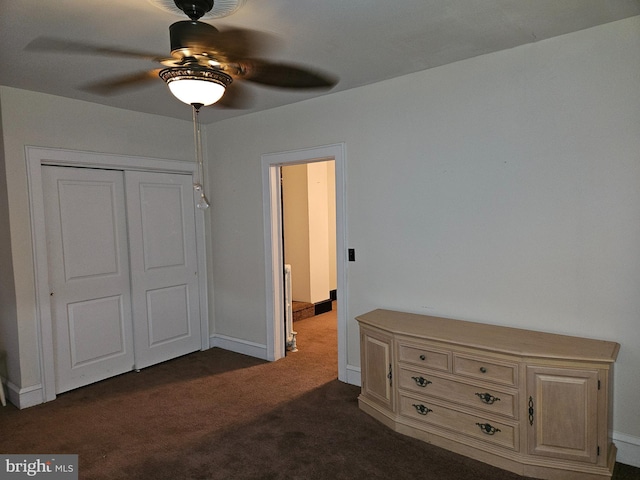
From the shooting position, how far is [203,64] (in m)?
1.92

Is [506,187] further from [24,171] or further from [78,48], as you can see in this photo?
[24,171]

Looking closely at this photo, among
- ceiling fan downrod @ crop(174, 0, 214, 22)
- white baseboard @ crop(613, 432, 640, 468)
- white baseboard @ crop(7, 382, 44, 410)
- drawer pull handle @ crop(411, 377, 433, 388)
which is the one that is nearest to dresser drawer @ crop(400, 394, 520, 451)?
drawer pull handle @ crop(411, 377, 433, 388)

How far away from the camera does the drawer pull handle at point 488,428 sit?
235 centimetres

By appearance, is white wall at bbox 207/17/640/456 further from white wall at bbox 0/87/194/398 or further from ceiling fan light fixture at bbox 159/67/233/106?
white wall at bbox 0/87/194/398

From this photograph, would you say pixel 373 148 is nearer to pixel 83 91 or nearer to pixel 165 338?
pixel 83 91

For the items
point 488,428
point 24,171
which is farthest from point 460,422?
point 24,171

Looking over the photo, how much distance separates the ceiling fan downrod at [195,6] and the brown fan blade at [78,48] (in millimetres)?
783

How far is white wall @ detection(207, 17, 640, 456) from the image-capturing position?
2.29 metres

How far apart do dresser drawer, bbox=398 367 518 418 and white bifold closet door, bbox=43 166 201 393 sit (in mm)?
2589

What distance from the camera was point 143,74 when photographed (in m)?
2.84

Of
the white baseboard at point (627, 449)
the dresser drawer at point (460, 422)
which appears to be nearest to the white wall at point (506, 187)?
the white baseboard at point (627, 449)

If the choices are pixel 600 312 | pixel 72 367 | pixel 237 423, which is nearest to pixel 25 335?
pixel 72 367

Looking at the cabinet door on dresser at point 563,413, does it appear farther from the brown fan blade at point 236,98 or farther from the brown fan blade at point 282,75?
the brown fan blade at point 236,98

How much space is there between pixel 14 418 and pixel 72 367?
544 mm
